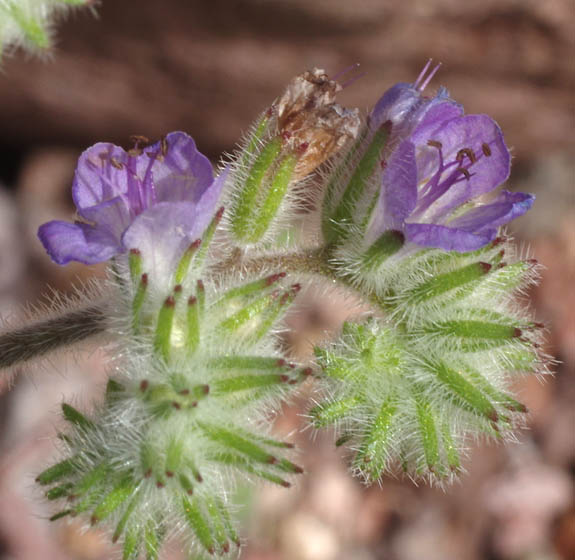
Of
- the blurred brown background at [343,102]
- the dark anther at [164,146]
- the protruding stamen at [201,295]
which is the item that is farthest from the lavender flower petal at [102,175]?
the blurred brown background at [343,102]

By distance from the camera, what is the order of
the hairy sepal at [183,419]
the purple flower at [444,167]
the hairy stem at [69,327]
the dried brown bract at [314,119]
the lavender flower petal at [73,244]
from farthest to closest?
the hairy stem at [69,327], the dried brown bract at [314,119], the purple flower at [444,167], the lavender flower petal at [73,244], the hairy sepal at [183,419]

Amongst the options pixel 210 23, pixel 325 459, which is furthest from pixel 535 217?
pixel 210 23

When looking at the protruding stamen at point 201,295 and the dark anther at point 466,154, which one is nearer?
the protruding stamen at point 201,295

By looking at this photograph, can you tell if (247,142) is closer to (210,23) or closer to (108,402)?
(108,402)

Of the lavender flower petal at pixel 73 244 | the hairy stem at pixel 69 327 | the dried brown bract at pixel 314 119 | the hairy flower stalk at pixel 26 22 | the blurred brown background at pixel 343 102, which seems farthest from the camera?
the blurred brown background at pixel 343 102

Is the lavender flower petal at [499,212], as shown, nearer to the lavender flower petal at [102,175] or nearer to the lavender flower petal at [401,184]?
the lavender flower petal at [401,184]

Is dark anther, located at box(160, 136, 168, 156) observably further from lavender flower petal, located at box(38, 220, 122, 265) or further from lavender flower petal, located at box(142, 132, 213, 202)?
lavender flower petal, located at box(38, 220, 122, 265)

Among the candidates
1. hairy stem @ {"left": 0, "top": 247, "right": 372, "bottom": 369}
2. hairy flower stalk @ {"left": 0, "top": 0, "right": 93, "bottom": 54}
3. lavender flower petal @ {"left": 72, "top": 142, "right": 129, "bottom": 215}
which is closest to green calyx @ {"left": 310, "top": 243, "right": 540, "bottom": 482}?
hairy stem @ {"left": 0, "top": 247, "right": 372, "bottom": 369}
